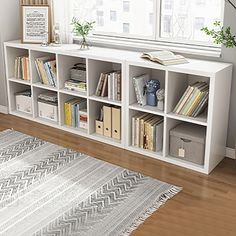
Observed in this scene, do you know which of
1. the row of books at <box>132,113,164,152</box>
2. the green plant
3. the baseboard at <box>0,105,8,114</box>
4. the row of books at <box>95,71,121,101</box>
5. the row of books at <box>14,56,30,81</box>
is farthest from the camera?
the baseboard at <box>0,105,8,114</box>

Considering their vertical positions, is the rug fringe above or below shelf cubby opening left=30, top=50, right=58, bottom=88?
below

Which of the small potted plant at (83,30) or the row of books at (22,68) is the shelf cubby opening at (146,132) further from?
the row of books at (22,68)

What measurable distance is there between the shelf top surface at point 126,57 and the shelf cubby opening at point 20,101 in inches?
18.6

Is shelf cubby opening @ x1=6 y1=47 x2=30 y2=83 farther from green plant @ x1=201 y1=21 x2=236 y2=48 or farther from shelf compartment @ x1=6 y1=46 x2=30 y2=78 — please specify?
green plant @ x1=201 y1=21 x2=236 y2=48

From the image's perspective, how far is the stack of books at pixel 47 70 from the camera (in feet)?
12.5

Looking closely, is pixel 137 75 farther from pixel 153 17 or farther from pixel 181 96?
pixel 153 17

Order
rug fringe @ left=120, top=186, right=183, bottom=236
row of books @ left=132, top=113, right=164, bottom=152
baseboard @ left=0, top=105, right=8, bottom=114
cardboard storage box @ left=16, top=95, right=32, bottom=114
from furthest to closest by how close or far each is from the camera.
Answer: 1. baseboard @ left=0, top=105, right=8, bottom=114
2. cardboard storage box @ left=16, top=95, right=32, bottom=114
3. row of books @ left=132, top=113, right=164, bottom=152
4. rug fringe @ left=120, top=186, right=183, bottom=236

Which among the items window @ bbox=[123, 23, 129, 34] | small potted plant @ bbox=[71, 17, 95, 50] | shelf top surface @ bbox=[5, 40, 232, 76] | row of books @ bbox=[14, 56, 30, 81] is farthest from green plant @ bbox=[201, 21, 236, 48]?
row of books @ bbox=[14, 56, 30, 81]

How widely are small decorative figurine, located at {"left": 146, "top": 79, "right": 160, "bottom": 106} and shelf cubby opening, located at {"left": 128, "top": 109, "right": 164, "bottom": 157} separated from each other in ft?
0.45

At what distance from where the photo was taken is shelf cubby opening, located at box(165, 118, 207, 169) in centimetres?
305

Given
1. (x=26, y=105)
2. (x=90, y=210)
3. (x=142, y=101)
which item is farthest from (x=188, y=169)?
(x=26, y=105)

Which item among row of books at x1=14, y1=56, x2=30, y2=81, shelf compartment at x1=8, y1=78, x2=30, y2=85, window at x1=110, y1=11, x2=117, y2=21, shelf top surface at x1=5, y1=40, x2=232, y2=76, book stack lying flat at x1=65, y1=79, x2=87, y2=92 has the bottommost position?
shelf compartment at x1=8, y1=78, x2=30, y2=85

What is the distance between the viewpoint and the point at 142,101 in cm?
330

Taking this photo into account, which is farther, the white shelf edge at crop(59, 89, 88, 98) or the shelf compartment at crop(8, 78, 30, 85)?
the shelf compartment at crop(8, 78, 30, 85)
